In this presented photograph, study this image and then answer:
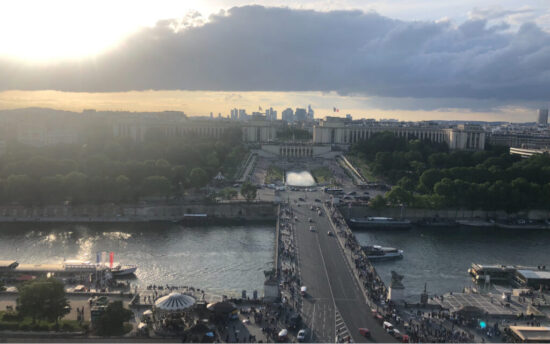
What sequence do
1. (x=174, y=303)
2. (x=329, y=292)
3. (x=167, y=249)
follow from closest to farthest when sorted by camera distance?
(x=174, y=303)
(x=329, y=292)
(x=167, y=249)

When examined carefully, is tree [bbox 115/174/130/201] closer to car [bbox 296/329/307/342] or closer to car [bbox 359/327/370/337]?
car [bbox 296/329/307/342]

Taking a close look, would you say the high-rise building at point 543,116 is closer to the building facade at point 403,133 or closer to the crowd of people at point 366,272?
the building facade at point 403,133

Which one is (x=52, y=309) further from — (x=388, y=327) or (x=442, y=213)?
(x=442, y=213)

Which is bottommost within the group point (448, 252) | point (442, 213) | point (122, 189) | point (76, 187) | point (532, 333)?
point (448, 252)

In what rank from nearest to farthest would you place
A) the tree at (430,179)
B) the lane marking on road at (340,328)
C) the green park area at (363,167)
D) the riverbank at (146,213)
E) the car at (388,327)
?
the lane marking on road at (340,328), the car at (388,327), the riverbank at (146,213), the tree at (430,179), the green park area at (363,167)

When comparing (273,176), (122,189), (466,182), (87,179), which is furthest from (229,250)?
(273,176)

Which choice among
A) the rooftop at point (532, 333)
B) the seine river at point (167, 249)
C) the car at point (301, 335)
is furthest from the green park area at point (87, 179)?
the rooftop at point (532, 333)
